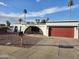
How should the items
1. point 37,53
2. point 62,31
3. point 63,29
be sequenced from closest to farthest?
point 37,53
point 63,29
point 62,31

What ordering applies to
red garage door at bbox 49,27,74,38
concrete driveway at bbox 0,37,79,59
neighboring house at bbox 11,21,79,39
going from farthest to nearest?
red garage door at bbox 49,27,74,38 → neighboring house at bbox 11,21,79,39 → concrete driveway at bbox 0,37,79,59

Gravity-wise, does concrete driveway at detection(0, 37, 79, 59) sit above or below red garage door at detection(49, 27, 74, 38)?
below

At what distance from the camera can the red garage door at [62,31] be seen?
44756mm

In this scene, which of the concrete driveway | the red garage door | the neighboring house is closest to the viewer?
the concrete driveway

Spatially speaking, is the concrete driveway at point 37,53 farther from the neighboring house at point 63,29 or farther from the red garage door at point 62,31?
the red garage door at point 62,31

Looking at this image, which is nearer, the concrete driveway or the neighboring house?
the concrete driveway

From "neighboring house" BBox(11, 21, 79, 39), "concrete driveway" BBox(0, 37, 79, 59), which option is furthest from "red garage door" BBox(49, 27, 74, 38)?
"concrete driveway" BBox(0, 37, 79, 59)

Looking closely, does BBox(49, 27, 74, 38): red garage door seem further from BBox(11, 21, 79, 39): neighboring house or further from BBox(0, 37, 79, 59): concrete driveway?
BBox(0, 37, 79, 59): concrete driveway

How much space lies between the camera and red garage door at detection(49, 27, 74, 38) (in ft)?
147

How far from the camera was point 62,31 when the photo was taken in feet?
153

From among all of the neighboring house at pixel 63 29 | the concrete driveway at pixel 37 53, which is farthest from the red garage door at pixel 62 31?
the concrete driveway at pixel 37 53

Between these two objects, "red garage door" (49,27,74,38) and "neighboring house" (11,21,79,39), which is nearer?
"neighboring house" (11,21,79,39)

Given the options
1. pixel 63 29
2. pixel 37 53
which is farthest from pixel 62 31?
pixel 37 53

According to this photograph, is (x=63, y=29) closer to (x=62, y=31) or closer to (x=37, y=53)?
(x=62, y=31)
